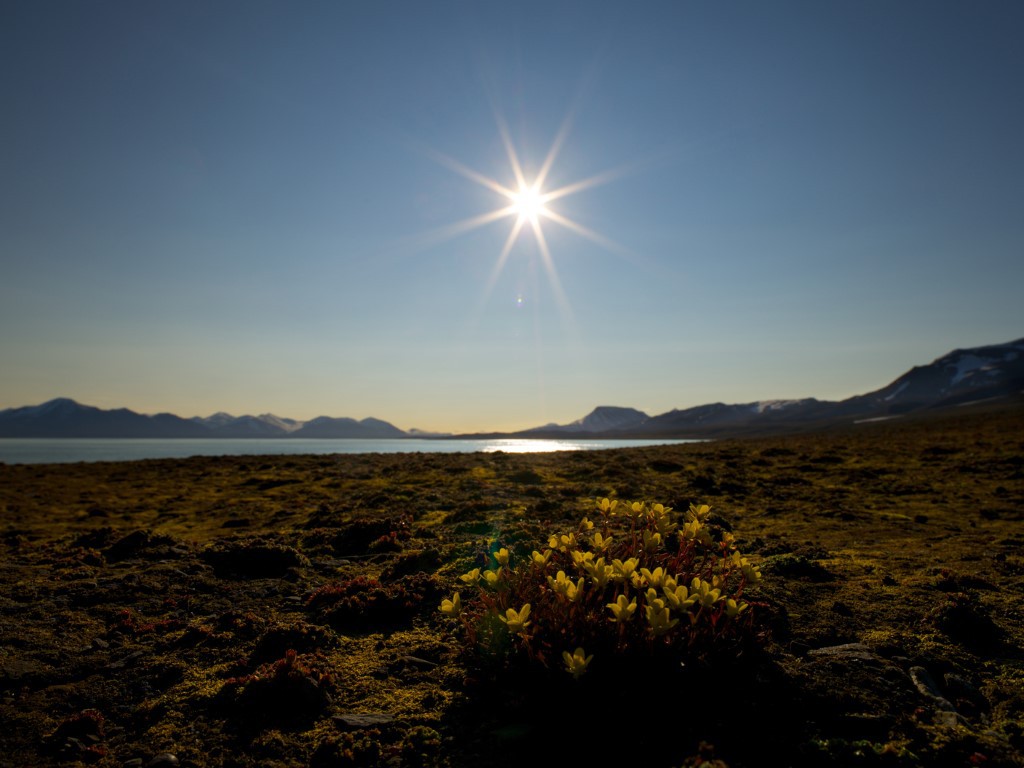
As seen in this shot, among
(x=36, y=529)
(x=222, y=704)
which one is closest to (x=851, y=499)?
(x=222, y=704)

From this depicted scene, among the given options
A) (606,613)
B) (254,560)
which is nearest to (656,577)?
(606,613)

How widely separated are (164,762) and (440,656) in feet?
7.75

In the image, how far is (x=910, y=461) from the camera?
63.7 feet

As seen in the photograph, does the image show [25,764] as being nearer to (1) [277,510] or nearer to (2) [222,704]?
(2) [222,704]

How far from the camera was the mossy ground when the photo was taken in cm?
362

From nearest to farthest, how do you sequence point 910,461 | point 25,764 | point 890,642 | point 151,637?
point 25,764, point 890,642, point 151,637, point 910,461

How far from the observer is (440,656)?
5.20 m

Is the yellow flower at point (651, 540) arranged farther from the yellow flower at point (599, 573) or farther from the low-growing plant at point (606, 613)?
the yellow flower at point (599, 573)

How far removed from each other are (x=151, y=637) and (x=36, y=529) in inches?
384

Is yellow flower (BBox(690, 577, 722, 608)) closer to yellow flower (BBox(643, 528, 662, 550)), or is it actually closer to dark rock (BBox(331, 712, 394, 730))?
yellow flower (BBox(643, 528, 662, 550))

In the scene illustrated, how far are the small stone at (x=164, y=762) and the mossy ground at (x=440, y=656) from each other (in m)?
0.10

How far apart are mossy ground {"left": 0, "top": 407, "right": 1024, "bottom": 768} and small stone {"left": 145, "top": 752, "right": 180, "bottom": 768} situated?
0.10 m

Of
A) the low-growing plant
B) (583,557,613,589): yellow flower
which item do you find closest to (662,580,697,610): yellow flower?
the low-growing plant

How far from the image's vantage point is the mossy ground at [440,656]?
3623 mm
